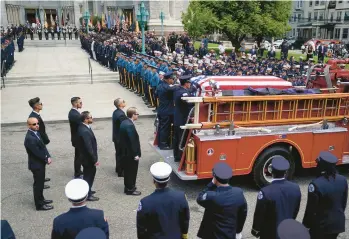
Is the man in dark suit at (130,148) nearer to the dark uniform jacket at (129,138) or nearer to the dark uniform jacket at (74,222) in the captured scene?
the dark uniform jacket at (129,138)

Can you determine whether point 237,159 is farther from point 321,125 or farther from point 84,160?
point 84,160

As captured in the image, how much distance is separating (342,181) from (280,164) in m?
0.91

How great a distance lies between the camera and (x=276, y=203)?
13.1 ft

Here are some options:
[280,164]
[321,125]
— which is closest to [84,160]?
[280,164]

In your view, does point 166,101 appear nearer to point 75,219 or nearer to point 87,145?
point 87,145

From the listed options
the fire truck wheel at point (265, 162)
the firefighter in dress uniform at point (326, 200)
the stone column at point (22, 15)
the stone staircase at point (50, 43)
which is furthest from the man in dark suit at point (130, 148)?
the stone column at point (22, 15)

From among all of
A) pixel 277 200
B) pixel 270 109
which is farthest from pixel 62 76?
pixel 277 200

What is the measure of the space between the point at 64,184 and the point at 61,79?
580 inches

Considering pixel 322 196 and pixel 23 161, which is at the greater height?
pixel 322 196

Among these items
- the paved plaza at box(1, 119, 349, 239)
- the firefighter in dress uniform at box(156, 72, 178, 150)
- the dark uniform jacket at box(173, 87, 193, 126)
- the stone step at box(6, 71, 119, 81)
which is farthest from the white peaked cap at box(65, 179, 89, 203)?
the stone step at box(6, 71, 119, 81)

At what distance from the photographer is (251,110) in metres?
7.11

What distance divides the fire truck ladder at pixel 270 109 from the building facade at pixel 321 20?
53.2 m

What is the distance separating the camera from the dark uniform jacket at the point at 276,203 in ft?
13.1

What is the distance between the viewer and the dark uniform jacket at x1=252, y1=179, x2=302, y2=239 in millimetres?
3998
